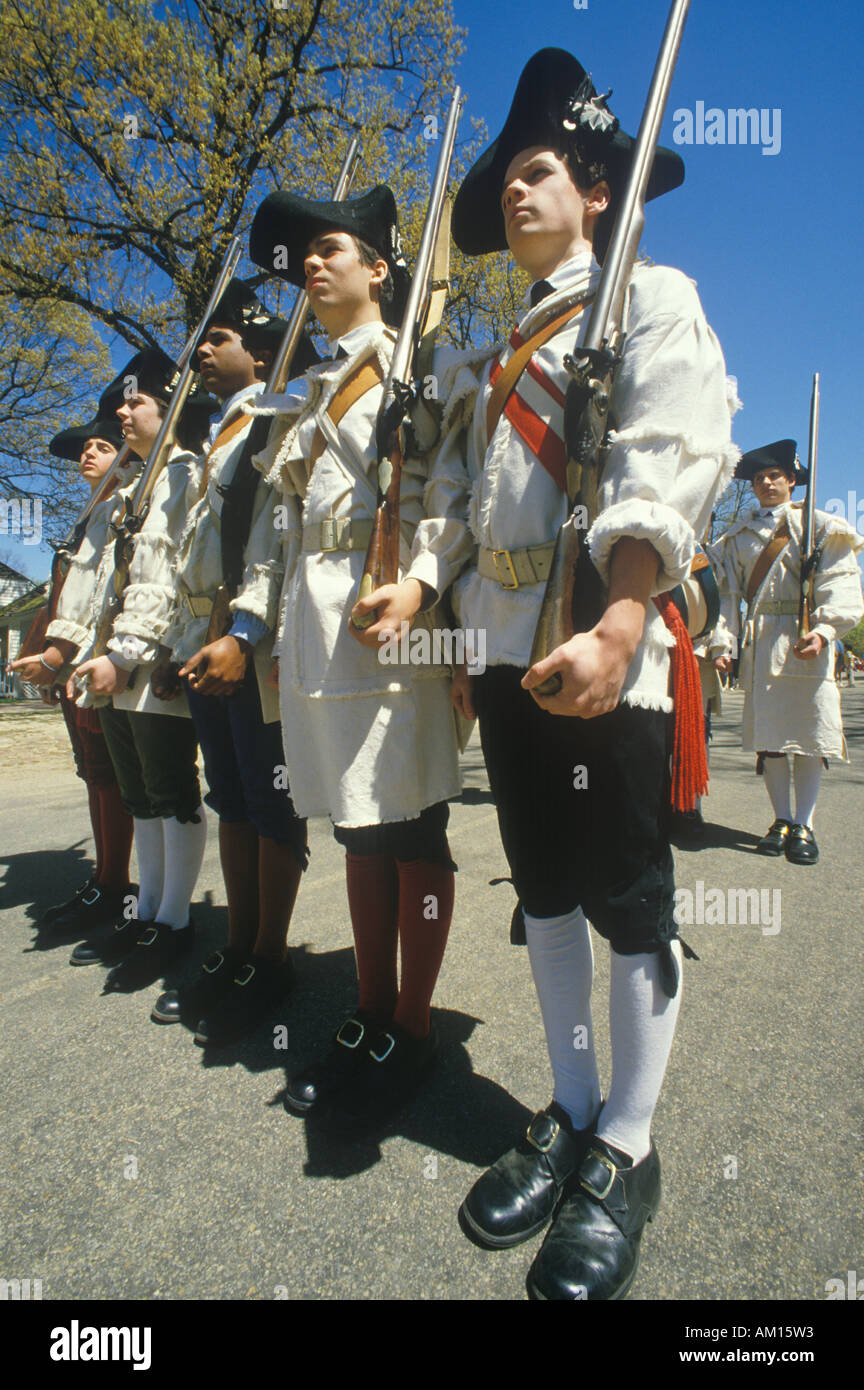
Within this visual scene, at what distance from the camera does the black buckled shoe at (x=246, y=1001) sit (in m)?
2.33

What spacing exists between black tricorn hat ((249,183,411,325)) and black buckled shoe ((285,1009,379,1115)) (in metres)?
2.06

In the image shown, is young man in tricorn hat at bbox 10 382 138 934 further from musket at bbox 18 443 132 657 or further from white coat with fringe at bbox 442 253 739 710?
white coat with fringe at bbox 442 253 739 710

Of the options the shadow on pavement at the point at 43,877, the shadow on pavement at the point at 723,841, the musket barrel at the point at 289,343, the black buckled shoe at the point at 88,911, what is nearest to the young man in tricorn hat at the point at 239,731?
the musket barrel at the point at 289,343

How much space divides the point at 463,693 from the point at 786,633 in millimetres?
3609

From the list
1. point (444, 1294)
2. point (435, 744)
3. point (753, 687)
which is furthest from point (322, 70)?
point (444, 1294)

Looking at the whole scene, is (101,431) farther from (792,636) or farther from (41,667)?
(792,636)

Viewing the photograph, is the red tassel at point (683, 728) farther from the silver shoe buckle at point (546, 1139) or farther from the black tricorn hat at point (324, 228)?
the black tricorn hat at point (324, 228)

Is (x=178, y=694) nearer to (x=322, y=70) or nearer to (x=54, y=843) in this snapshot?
(x=54, y=843)

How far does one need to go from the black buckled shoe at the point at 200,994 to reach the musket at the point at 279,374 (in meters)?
1.10

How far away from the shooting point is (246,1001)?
2.44 meters

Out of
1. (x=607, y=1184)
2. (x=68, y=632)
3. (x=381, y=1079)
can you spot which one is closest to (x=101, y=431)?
(x=68, y=632)

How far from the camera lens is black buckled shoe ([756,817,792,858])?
174 inches

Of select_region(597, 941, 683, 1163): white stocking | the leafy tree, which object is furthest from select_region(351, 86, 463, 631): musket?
the leafy tree

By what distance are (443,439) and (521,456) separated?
43 cm
